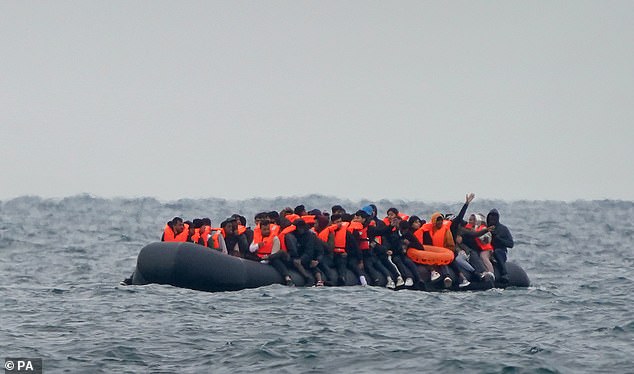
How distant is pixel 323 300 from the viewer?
2661 cm

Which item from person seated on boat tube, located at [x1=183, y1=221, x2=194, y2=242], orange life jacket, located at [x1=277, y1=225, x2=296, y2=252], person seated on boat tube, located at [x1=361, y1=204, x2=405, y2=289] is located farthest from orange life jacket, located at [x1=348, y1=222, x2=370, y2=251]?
person seated on boat tube, located at [x1=183, y1=221, x2=194, y2=242]

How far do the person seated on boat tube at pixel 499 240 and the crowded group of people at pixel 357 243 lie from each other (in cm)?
2

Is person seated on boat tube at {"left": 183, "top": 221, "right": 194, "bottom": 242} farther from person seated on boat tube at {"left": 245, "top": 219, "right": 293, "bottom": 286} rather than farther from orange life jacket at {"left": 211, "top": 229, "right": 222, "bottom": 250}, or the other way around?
person seated on boat tube at {"left": 245, "top": 219, "right": 293, "bottom": 286}

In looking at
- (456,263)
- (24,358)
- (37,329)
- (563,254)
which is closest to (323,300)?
(456,263)

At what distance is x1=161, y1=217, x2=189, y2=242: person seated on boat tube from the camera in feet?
94.2

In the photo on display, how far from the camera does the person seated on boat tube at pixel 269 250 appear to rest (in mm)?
28469

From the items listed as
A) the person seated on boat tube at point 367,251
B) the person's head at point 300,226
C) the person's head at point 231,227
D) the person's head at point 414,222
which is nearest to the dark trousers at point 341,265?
the person seated on boat tube at point 367,251

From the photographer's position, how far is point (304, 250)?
94.4 ft

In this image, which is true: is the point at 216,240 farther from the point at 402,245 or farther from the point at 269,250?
the point at 402,245

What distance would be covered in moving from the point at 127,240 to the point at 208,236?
25158 mm

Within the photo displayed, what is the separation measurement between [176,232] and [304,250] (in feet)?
9.61

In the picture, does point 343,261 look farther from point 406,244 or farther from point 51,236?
point 51,236

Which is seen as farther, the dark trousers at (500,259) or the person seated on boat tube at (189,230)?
the dark trousers at (500,259)

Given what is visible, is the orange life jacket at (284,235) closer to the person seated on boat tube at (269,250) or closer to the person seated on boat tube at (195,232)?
the person seated on boat tube at (269,250)
